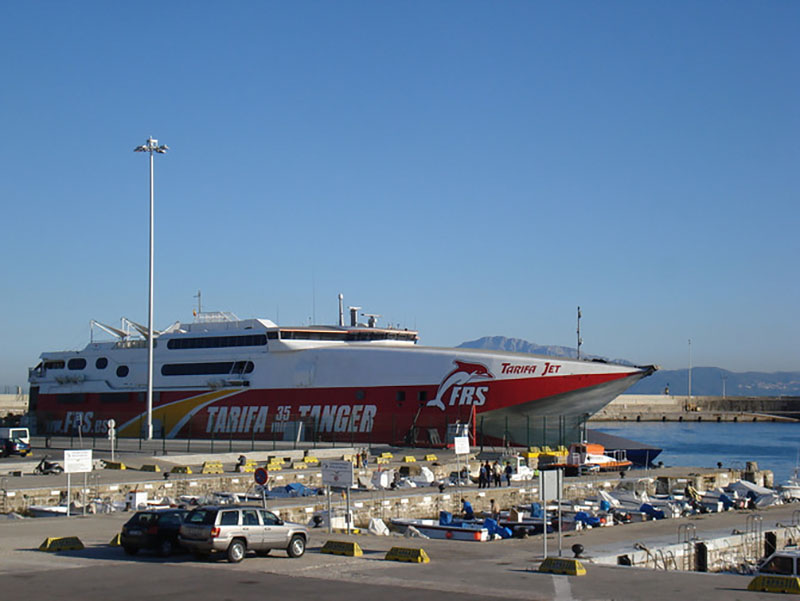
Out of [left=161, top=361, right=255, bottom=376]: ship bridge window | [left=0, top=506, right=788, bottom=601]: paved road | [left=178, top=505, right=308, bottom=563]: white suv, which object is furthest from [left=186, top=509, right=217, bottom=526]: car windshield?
[left=161, top=361, right=255, bottom=376]: ship bridge window

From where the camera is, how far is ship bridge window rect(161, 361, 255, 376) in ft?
188

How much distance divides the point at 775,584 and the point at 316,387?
131 ft

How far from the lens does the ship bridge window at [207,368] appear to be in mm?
57375

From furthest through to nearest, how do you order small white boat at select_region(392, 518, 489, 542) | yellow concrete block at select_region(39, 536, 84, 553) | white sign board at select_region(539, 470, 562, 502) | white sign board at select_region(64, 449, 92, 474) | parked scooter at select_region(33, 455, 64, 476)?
parked scooter at select_region(33, 455, 64, 476) → small white boat at select_region(392, 518, 489, 542) → white sign board at select_region(64, 449, 92, 474) → white sign board at select_region(539, 470, 562, 502) → yellow concrete block at select_region(39, 536, 84, 553)

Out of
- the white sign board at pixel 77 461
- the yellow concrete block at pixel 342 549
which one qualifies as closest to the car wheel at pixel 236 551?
the yellow concrete block at pixel 342 549

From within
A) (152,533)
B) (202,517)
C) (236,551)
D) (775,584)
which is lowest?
(775,584)

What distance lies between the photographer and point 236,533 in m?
16.8

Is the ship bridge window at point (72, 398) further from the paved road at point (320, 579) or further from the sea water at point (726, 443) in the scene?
the paved road at point (320, 579)

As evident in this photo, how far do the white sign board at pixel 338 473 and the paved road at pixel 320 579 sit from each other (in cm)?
273

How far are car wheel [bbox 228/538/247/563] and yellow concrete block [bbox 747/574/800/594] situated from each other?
28.1ft

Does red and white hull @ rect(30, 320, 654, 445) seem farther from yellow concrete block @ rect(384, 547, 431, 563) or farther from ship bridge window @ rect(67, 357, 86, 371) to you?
yellow concrete block @ rect(384, 547, 431, 563)

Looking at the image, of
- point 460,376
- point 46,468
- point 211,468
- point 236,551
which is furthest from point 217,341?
point 236,551

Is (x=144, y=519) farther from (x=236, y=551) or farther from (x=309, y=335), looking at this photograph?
(x=309, y=335)

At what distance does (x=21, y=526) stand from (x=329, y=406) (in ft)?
105
